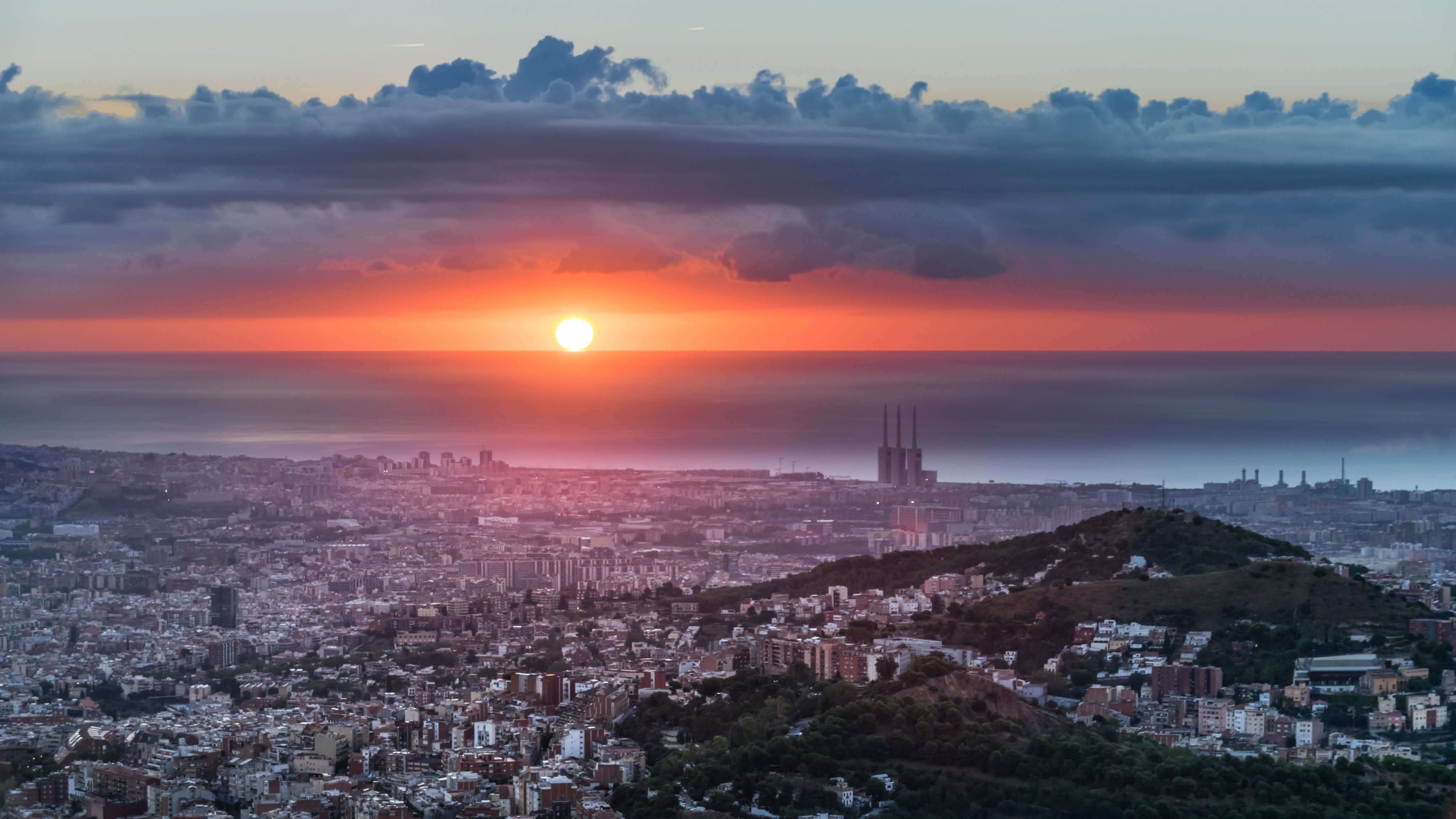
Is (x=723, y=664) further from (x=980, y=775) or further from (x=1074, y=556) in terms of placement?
(x=1074, y=556)

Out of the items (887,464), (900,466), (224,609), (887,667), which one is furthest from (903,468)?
(887,667)

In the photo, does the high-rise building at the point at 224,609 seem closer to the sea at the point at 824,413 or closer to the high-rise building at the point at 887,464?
the sea at the point at 824,413

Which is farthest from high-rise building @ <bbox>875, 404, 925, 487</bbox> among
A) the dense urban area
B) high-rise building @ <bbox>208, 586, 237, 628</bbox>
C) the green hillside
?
the green hillside

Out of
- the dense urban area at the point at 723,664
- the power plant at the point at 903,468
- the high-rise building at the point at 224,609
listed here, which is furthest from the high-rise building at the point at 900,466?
the high-rise building at the point at 224,609

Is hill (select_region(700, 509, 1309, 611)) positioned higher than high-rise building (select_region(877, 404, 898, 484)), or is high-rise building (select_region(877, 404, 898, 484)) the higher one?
high-rise building (select_region(877, 404, 898, 484))

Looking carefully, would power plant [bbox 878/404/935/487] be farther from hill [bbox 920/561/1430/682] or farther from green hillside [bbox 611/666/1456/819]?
green hillside [bbox 611/666/1456/819]

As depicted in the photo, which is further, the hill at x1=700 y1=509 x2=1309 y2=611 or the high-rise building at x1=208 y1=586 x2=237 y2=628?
the high-rise building at x1=208 y1=586 x2=237 y2=628
